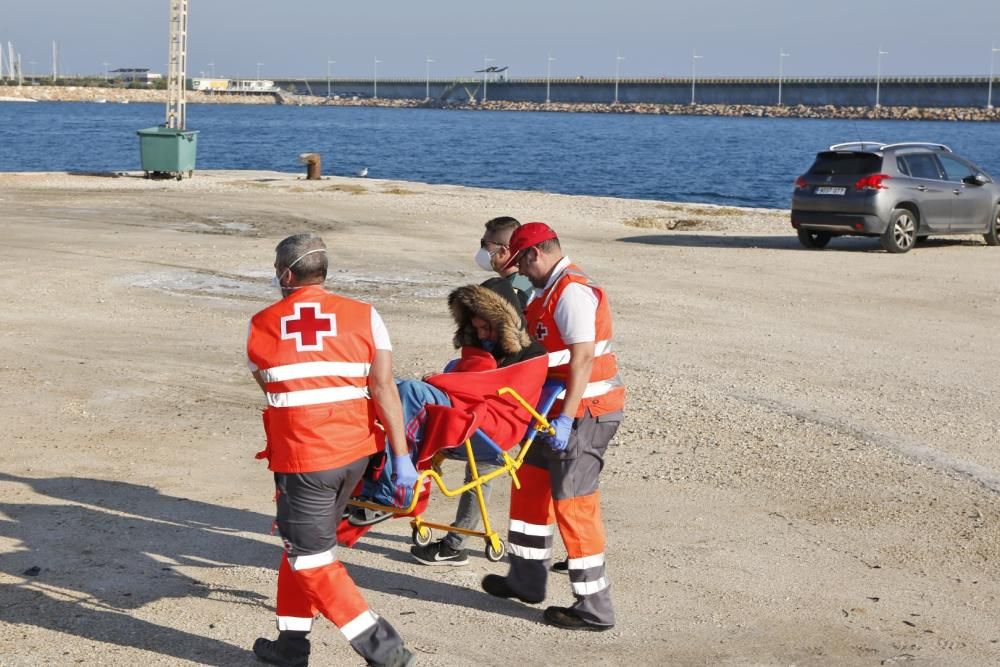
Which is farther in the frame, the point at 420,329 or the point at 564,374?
the point at 420,329

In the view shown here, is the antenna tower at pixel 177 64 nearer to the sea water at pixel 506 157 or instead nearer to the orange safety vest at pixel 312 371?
the sea water at pixel 506 157

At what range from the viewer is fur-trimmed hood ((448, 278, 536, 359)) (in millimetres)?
5746

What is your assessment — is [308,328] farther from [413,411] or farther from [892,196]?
[892,196]

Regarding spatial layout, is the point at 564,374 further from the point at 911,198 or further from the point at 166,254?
the point at 911,198

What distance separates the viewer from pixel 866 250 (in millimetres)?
20812

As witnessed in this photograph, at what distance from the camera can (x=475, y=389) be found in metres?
5.57

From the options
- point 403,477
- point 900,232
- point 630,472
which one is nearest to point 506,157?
point 900,232

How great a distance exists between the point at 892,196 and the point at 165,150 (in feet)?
57.3

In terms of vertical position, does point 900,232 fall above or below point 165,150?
below

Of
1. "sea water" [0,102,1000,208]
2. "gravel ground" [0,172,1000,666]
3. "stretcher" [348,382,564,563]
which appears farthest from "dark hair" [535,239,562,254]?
"sea water" [0,102,1000,208]

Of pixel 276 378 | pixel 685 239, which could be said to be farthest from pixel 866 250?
pixel 276 378

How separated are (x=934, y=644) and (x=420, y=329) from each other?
24.9 ft

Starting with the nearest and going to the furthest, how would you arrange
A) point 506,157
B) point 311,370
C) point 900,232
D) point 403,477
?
1. point 311,370
2. point 403,477
3. point 900,232
4. point 506,157

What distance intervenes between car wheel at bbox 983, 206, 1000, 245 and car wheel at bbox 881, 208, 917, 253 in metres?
1.93
